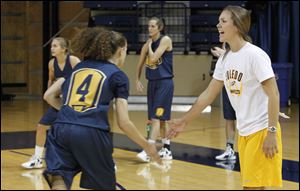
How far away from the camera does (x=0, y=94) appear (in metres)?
19.0

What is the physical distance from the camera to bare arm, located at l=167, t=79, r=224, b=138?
14.3ft

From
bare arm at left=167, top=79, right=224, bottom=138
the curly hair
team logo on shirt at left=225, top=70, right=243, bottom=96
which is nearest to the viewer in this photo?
team logo on shirt at left=225, top=70, right=243, bottom=96

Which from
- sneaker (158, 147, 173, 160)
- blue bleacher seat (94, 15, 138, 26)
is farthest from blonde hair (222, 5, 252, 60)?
blue bleacher seat (94, 15, 138, 26)

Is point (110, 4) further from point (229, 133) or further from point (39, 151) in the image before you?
point (39, 151)

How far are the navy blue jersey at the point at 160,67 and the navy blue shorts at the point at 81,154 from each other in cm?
476

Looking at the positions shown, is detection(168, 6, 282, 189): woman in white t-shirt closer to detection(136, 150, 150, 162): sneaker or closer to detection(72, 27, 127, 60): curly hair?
detection(72, 27, 127, 60): curly hair

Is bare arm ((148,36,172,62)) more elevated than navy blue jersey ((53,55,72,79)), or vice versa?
bare arm ((148,36,172,62))

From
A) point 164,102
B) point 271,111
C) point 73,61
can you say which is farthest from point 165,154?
point 271,111

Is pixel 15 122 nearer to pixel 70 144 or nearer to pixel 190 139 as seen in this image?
pixel 190 139

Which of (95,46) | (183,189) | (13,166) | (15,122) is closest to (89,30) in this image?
(95,46)

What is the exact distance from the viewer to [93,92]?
439cm

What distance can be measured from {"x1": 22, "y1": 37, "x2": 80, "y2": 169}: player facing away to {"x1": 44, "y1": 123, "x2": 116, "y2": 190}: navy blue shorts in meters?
3.86

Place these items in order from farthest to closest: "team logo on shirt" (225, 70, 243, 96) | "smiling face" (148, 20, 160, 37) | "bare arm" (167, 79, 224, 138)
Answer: "smiling face" (148, 20, 160, 37), "bare arm" (167, 79, 224, 138), "team logo on shirt" (225, 70, 243, 96)

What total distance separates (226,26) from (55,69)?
4836mm
